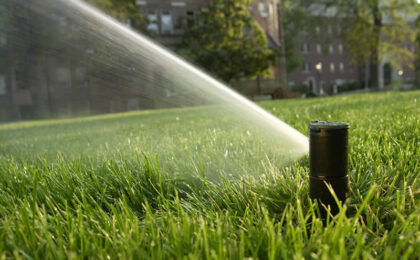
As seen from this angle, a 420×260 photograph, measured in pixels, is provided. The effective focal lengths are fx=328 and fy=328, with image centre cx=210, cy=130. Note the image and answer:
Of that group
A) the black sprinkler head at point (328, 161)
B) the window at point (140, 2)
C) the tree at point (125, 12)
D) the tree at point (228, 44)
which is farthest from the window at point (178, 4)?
the black sprinkler head at point (328, 161)

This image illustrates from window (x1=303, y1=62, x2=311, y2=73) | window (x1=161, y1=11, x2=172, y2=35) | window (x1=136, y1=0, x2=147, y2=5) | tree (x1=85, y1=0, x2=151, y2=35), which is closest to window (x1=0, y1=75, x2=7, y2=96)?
tree (x1=85, y1=0, x2=151, y2=35)

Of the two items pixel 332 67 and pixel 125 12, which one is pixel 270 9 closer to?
pixel 125 12

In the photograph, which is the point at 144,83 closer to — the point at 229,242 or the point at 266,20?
the point at 266,20

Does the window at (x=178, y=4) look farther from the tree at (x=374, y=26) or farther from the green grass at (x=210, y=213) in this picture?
the green grass at (x=210, y=213)

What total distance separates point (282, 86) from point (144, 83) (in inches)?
529

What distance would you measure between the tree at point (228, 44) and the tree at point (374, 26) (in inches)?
214

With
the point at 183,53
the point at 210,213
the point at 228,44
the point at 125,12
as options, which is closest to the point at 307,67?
the point at 228,44

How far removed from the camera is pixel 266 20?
3228cm

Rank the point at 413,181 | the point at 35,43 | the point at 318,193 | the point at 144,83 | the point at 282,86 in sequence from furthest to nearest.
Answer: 1. the point at 282,86
2. the point at 144,83
3. the point at 35,43
4. the point at 413,181
5. the point at 318,193

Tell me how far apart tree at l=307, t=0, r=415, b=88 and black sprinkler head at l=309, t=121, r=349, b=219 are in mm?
25014

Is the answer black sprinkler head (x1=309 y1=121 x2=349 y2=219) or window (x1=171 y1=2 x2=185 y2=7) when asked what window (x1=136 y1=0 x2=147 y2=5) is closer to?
window (x1=171 y1=2 x2=185 y2=7)

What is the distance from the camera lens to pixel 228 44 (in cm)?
2300

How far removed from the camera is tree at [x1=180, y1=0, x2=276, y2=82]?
22.4 m

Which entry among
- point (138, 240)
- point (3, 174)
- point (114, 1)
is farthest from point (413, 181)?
point (114, 1)
